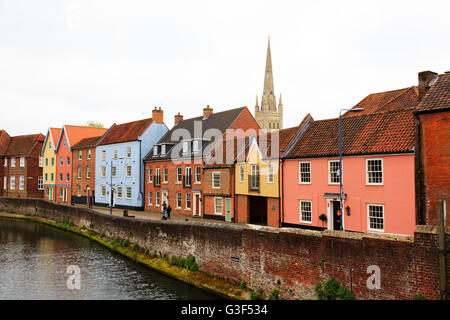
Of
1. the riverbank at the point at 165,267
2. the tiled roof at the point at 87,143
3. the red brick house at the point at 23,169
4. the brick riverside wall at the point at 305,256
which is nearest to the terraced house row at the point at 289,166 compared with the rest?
the tiled roof at the point at 87,143

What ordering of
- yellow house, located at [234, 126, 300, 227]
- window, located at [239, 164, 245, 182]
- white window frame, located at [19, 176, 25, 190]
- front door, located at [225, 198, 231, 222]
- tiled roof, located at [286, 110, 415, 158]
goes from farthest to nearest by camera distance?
white window frame, located at [19, 176, 25, 190] < front door, located at [225, 198, 231, 222] < window, located at [239, 164, 245, 182] < yellow house, located at [234, 126, 300, 227] < tiled roof, located at [286, 110, 415, 158]

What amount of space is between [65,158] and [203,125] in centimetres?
2577

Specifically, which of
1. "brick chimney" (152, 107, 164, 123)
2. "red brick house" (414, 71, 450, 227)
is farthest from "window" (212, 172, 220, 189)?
"red brick house" (414, 71, 450, 227)

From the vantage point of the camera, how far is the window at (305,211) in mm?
25609

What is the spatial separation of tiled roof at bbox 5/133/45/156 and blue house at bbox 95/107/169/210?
1869cm

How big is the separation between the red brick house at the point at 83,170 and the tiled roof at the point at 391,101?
3430 centimetres

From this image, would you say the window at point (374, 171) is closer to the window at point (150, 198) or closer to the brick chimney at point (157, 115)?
the window at point (150, 198)

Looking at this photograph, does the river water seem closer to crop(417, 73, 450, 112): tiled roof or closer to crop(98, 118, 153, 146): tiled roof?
crop(417, 73, 450, 112): tiled roof

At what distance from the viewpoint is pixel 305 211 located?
2581 centimetres

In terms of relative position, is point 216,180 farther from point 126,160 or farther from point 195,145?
point 126,160

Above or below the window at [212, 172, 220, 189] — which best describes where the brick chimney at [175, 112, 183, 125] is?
above

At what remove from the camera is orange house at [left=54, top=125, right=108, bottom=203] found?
55.1 m

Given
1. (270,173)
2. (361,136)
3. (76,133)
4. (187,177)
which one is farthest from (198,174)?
(76,133)

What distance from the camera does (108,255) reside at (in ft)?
95.1
